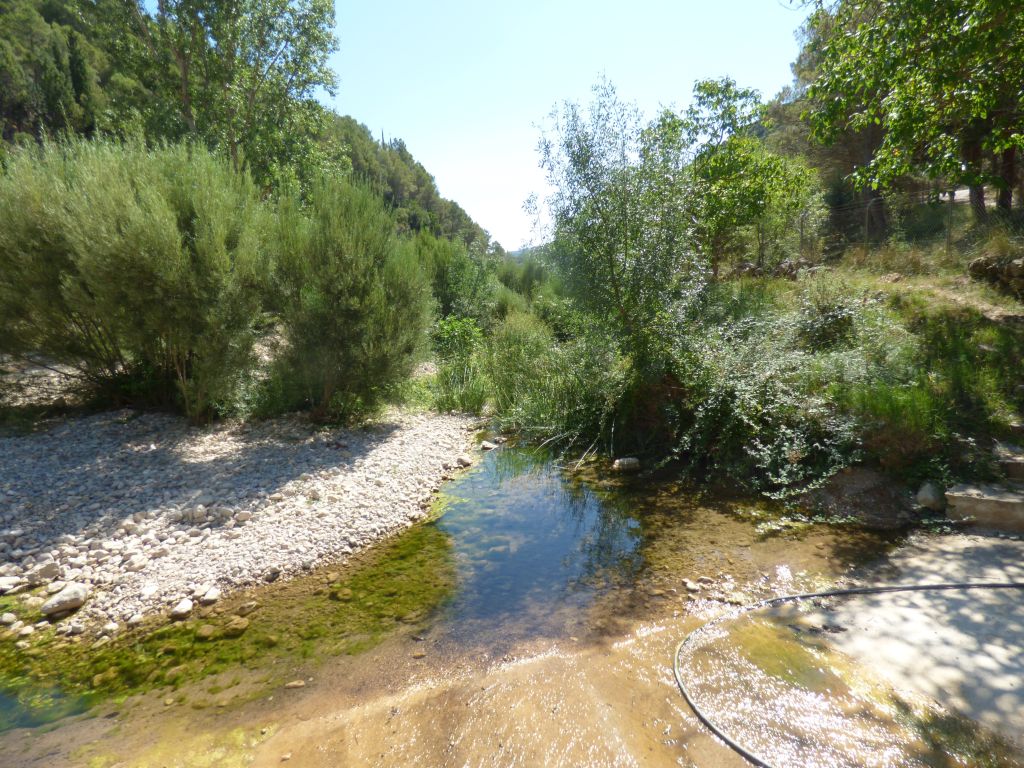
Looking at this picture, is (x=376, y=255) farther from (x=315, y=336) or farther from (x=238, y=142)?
(x=238, y=142)

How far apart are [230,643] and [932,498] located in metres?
5.87

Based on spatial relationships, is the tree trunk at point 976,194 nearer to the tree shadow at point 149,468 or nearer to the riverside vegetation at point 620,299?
the riverside vegetation at point 620,299

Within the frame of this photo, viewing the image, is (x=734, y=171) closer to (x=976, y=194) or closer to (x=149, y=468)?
(x=976, y=194)

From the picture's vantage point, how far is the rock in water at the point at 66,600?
3764 millimetres

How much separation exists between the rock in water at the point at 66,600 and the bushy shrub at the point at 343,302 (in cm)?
405

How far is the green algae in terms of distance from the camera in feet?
10.2

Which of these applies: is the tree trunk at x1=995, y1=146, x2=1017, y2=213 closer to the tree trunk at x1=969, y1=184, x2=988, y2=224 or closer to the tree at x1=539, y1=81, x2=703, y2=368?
the tree trunk at x1=969, y1=184, x2=988, y2=224

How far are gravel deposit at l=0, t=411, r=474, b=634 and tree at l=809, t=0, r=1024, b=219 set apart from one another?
687 cm

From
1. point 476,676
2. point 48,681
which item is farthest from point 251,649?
point 476,676

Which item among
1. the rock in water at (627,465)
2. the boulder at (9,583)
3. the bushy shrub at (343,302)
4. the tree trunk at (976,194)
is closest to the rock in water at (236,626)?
the boulder at (9,583)

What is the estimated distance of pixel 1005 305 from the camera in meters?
7.12

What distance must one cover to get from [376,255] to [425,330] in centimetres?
136

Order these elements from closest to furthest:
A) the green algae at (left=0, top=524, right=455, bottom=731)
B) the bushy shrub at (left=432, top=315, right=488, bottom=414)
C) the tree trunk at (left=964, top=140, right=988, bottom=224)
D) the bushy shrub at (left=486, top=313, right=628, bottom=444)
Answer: the green algae at (left=0, top=524, right=455, bottom=731)
the bushy shrub at (left=486, top=313, right=628, bottom=444)
the tree trunk at (left=964, top=140, right=988, bottom=224)
the bushy shrub at (left=432, top=315, right=488, bottom=414)

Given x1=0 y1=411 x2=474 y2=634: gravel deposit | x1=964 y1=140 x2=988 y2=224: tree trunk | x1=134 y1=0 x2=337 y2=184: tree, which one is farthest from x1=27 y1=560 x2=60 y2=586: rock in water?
x1=964 y1=140 x2=988 y2=224: tree trunk
